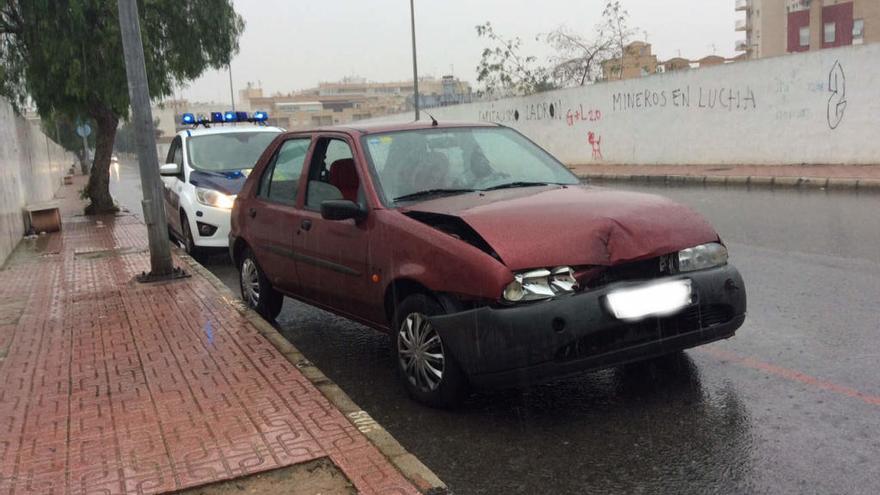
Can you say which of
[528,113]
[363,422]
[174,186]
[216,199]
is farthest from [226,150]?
[528,113]

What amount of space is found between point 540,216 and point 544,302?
1.86 ft

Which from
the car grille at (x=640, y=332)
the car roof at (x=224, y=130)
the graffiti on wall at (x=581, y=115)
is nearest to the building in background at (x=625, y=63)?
the graffiti on wall at (x=581, y=115)

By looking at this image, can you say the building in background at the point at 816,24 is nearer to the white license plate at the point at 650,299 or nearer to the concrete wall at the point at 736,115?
the concrete wall at the point at 736,115

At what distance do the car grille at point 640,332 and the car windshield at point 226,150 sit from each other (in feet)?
26.2

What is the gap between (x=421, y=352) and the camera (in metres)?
4.21

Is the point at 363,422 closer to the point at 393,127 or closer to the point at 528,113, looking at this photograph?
the point at 393,127

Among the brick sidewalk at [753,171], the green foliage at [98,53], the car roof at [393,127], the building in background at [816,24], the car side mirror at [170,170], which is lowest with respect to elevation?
the brick sidewalk at [753,171]

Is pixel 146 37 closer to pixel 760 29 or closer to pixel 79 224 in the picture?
pixel 79 224

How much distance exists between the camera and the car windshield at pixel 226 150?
35.5 feet

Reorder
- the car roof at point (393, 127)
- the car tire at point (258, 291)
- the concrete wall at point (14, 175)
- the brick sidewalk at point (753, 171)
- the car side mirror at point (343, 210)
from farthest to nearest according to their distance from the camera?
the brick sidewalk at point (753, 171), the concrete wall at point (14, 175), the car tire at point (258, 291), the car roof at point (393, 127), the car side mirror at point (343, 210)

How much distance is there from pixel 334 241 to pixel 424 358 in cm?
124

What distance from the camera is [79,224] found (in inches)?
641

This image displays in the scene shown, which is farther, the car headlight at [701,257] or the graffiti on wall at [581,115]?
the graffiti on wall at [581,115]

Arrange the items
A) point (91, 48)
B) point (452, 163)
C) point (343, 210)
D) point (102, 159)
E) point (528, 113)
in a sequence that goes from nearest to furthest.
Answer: point (343, 210), point (452, 163), point (91, 48), point (102, 159), point (528, 113)
